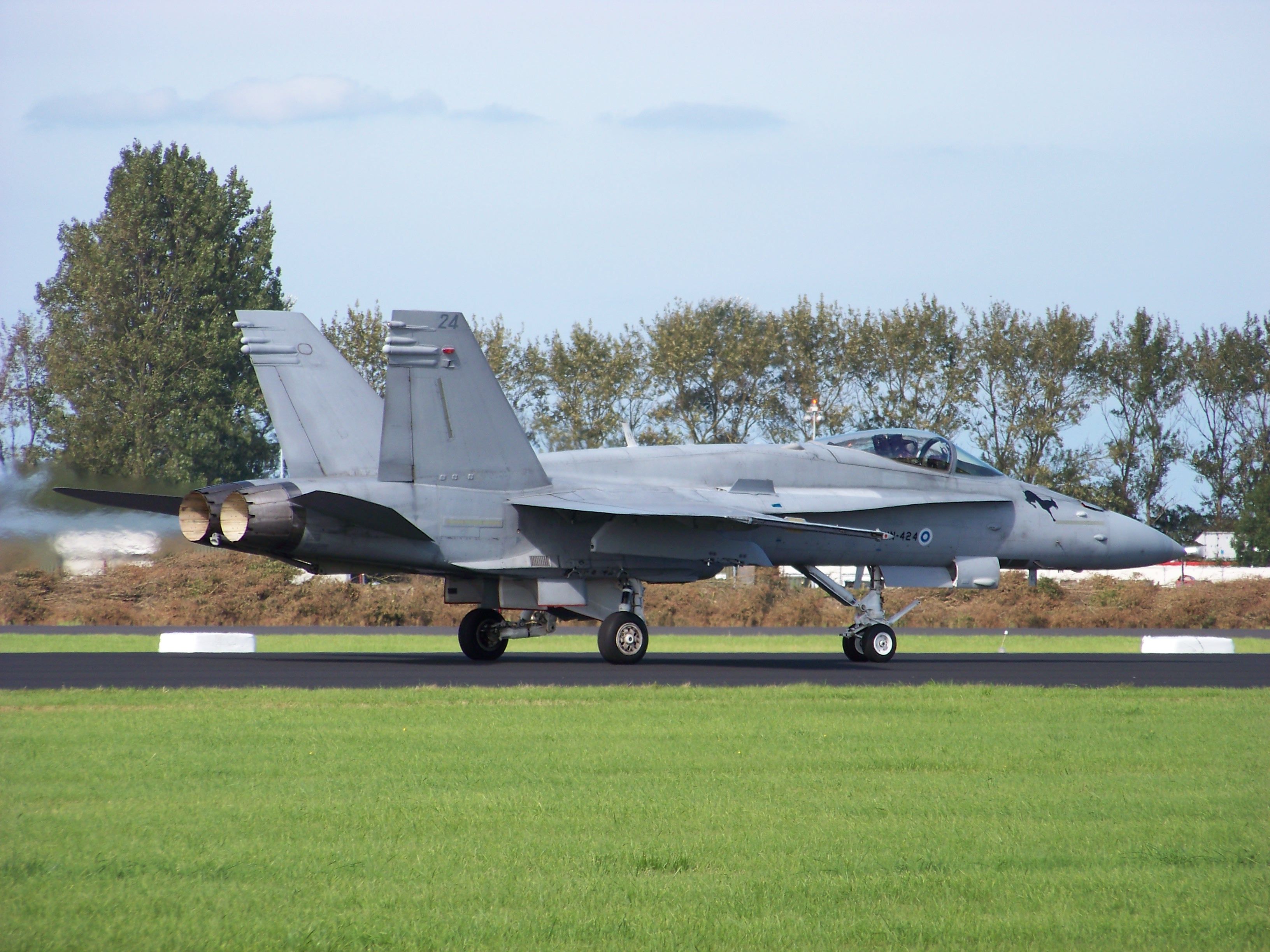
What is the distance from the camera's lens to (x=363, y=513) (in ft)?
54.1

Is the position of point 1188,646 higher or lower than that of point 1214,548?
lower

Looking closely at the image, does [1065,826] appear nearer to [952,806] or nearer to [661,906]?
[952,806]

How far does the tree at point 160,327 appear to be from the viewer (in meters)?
46.6

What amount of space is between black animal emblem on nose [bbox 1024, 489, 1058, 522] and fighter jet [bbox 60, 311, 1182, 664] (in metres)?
0.03

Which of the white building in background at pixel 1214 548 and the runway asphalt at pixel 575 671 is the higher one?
the white building in background at pixel 1214 548

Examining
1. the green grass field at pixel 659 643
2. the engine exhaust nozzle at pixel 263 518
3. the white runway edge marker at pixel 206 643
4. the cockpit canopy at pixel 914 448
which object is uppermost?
the cockpit canopy at pixel 914 448

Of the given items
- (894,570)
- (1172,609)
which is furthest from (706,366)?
(894,570)

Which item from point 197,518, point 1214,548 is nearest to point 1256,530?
point 1214,548

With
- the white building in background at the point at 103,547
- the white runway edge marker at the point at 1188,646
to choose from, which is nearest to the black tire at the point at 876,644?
the white runway edge marker at the point at 1188,646

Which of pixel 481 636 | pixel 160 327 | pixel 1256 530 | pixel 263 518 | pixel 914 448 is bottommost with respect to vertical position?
pixel 481 636

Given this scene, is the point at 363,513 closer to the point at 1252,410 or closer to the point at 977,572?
the point at 977,572

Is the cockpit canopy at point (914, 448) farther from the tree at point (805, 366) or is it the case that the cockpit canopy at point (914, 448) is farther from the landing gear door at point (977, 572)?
the tree at point (805, 366)

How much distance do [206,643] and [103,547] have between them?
2.99 m

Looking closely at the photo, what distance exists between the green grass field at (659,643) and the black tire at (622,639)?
4722 mm
